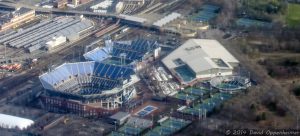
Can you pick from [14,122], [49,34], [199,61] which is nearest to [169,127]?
[14,122]

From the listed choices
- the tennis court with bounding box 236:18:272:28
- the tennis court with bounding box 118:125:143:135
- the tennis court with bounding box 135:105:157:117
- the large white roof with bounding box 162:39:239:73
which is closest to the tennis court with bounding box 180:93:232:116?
the tennis court with bounding box 135:105:157:117

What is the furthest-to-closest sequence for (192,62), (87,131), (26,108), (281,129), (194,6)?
1. (194,6)
2. (192,62)
3. (26,108)
4. (87,131)
5. (281,129)

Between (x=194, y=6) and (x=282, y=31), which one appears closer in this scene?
(x=282, y=31)

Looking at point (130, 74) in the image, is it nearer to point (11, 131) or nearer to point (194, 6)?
point (11, 131)

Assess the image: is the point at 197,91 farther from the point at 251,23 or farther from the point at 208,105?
the point at 251,23

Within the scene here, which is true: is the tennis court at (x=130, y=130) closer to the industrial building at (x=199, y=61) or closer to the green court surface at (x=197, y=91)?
the green court surface at (x=197, y=91)

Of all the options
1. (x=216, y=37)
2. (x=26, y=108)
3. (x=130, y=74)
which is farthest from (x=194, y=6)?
(x=26, y=108)

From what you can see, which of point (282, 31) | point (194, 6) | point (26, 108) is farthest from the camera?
point (194, 6)
